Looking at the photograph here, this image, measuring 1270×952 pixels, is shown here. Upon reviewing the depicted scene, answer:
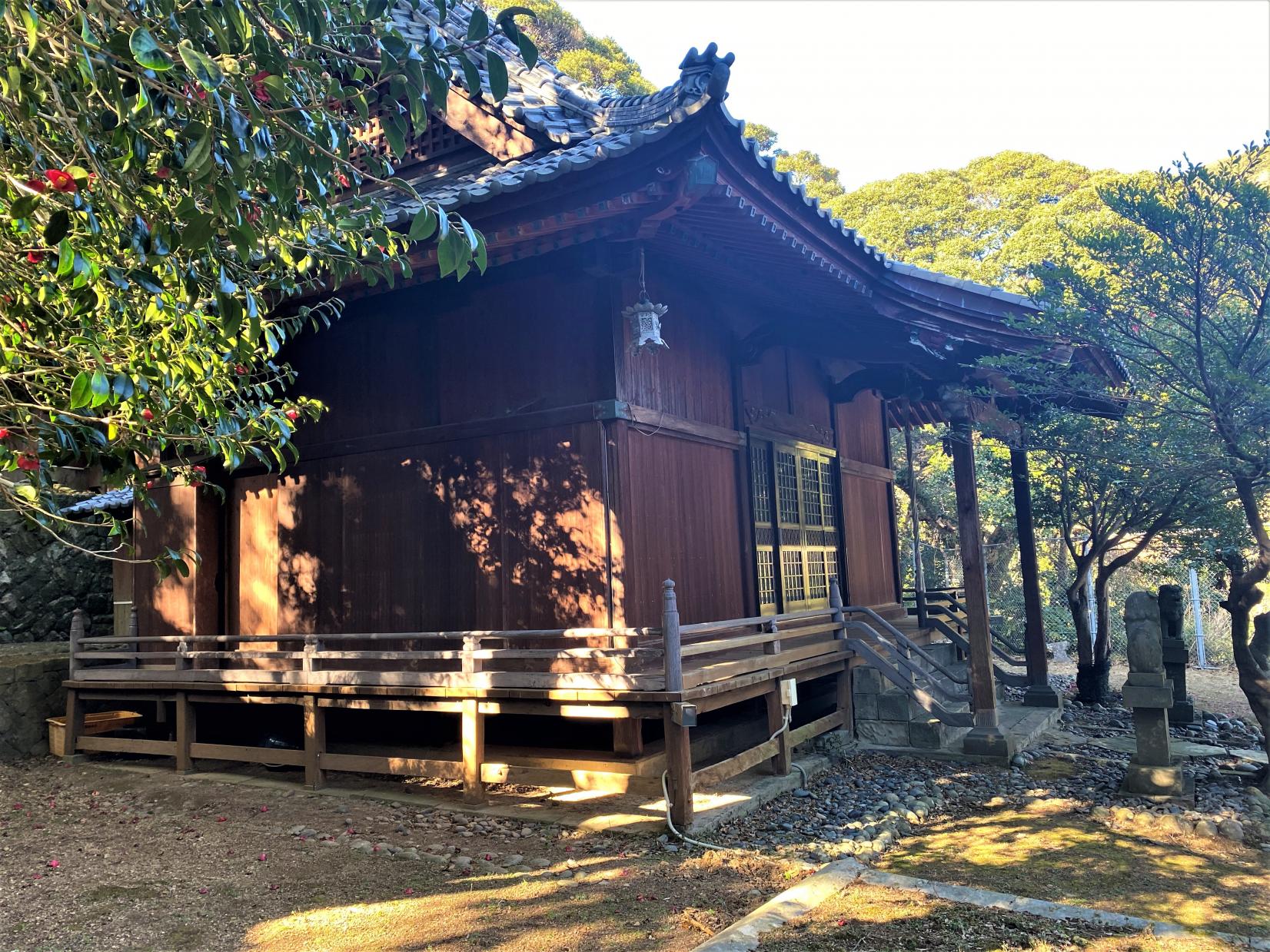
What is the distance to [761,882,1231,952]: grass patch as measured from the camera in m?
4.64

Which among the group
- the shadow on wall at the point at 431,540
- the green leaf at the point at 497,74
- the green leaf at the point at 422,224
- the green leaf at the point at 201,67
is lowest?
the shadow on wall at the point at 431,540

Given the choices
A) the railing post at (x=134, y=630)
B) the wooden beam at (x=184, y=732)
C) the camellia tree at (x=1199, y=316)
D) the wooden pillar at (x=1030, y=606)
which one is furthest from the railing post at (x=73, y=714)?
the wooden pillar at (x=1030, y=606)

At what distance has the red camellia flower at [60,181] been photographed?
3347 millimetres

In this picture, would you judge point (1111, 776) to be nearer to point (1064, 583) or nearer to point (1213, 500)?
point (1213, 500)

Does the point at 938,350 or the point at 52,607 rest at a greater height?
the point at 938,350

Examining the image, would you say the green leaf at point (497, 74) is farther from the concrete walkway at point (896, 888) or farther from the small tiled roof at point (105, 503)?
the small tiled roof at point (105, 503)

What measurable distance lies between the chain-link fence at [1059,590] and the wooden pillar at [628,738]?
47.5ft

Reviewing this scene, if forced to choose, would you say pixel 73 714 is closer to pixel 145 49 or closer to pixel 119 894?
pixel 119 894

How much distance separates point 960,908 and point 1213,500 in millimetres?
8509

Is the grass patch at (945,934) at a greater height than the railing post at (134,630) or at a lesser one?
lesser

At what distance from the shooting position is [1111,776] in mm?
8711

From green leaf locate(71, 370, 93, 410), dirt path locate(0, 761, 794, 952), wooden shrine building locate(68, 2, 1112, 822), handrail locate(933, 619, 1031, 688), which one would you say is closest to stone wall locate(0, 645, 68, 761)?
wooden shrine building locate(68, 2, 1112, 822)

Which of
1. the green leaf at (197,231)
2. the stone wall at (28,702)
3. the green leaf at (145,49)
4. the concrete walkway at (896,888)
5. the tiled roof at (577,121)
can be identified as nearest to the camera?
the green leaf at (145,49)

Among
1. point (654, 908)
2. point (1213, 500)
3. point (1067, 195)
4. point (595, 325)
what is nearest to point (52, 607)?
point (595, 325)
